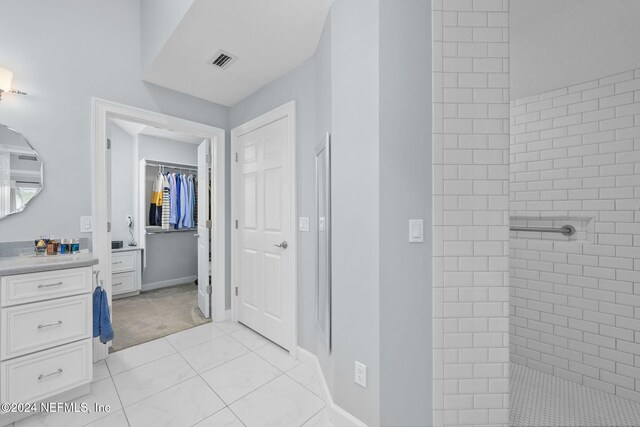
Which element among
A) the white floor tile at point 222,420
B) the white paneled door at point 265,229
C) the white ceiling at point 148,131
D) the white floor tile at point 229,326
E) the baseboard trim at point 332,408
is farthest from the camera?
the white ceiling at point 148,131

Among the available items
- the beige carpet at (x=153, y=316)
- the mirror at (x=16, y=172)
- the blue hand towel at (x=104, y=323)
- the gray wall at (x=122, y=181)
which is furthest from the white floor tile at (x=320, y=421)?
the gray wall at (x=122, y=181)

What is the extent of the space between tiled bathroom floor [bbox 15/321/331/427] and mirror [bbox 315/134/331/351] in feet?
1.46

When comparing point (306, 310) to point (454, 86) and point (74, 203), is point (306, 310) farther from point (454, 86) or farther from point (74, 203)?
point (74, 203)

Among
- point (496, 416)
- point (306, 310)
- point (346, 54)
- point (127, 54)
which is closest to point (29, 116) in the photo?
point (127, 54)

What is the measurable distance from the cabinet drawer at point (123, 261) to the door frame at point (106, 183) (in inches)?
68.4

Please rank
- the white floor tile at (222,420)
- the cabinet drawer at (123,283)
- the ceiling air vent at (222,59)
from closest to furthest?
the white floor tile at (222,420), the ceiling air vent at (222,59), the cabinet drawer at (123,283)

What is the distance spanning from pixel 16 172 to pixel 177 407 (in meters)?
1.98

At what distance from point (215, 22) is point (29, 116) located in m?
1.53

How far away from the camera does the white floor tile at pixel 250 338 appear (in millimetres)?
2422

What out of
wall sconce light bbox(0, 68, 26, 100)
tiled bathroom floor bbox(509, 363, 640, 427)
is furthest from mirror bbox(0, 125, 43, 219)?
tiled bathroom floor bbox(509, 363, 640, 427)

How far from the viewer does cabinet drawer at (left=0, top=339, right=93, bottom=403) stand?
57.6 inches

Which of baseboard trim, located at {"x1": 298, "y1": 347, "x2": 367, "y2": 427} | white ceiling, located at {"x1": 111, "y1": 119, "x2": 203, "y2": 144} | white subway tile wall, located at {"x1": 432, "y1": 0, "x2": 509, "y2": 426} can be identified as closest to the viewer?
white subway tile wall, located at {"x1": 432, "y1": 0, "x2": 509, "y2": 426}

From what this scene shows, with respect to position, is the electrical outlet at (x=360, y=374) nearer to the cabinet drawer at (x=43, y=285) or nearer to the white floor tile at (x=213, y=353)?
the white floor tile at (x=213, y=353)

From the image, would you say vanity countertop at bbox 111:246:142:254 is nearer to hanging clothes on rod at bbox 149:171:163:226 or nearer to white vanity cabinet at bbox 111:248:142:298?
white vanity cabinet at bbox 111:248:142:298
